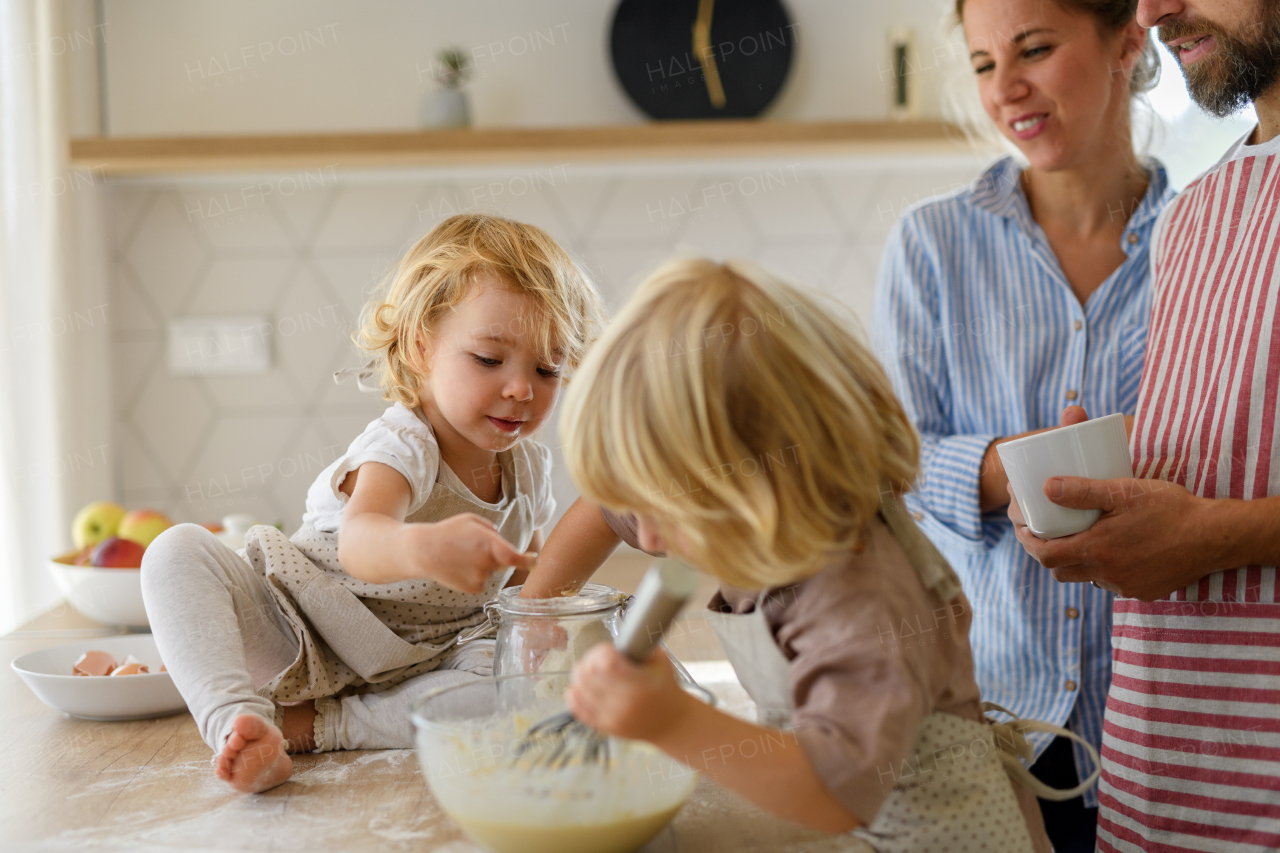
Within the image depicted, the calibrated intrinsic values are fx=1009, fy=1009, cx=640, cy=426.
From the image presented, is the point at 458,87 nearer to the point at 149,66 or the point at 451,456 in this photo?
the point at 149,66

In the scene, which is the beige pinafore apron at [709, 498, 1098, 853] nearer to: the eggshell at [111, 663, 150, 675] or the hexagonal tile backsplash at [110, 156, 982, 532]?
the eggshell at [111, 663, 150, 675]

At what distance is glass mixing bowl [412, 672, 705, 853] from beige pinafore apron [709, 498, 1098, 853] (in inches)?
3.5

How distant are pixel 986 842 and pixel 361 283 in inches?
71.3

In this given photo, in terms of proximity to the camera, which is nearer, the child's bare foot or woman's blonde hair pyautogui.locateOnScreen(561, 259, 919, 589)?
woman's blonde hair pyautogui.locateOnScreen(561, 259, 919, 589)

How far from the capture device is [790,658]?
65 cm

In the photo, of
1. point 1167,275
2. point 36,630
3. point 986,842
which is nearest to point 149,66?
point 36,630

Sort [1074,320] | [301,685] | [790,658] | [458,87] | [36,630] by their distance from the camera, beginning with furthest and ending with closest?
[458,87]
[36,630]
[1074,320]
[301,685]
[790,658]

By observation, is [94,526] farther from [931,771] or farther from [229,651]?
[931,771]

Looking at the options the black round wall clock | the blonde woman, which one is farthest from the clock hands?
the blonde woman

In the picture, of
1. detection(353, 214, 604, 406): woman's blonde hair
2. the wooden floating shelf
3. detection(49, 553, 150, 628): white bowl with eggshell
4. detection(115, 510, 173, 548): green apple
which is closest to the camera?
detection(353, 214, 604, 406): woman's blonde hair

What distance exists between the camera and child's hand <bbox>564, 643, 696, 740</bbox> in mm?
562

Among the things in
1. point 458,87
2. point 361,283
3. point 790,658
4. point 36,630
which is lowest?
point 36,630

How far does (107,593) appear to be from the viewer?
1302mm

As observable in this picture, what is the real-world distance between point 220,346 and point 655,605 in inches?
73.0
